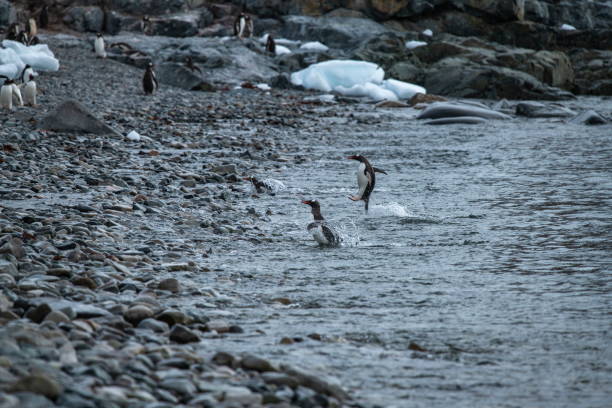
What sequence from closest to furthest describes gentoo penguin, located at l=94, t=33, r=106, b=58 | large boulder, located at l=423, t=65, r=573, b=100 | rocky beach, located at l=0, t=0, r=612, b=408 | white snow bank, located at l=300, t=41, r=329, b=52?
rocky beach, located at l=0, t=0, r=612, b=408
large boulder, located at l=423, t=65, r=573, b=100
gentoo penguin, located at l=94, t=33, r=106, b=58
white snow bank, located at l=300, t=41, r=329, b=52

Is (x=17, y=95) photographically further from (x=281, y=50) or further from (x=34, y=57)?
(x=281, y=50)

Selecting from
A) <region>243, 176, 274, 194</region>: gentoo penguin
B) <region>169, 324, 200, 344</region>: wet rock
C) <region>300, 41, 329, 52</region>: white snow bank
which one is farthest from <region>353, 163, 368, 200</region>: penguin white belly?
<region>300, 41, 329, 52</region>: white snow bank

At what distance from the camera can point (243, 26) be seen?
105 feet

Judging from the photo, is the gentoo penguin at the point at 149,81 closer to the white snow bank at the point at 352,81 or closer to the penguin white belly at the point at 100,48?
the white snow bank at the point at 352,81

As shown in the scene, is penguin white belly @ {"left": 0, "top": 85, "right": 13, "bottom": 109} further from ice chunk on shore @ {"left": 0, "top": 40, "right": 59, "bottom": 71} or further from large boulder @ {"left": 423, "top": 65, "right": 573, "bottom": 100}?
large boulder @ {"left": 423, "top": 65, "right": 573, "bottom": 100}

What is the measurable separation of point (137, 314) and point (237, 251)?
210 cm

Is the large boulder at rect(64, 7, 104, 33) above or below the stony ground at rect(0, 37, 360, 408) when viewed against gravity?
above

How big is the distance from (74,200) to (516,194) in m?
4.72

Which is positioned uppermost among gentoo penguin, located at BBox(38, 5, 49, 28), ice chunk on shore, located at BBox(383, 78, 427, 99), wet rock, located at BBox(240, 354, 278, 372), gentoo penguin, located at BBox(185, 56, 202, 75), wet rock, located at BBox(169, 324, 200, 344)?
gentoo penguin, located at BBox(38, 5, 49, 28)

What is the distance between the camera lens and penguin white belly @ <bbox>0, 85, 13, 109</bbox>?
13031 millimetres

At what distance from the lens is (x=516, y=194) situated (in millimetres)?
8766

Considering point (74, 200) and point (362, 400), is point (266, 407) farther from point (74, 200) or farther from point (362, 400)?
point (74, 200)

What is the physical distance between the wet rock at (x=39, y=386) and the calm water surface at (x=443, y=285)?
1.17 meters

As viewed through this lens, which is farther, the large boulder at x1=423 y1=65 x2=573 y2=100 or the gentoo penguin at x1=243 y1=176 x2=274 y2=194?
the large boulder at x1=423 y1=65 x2=573 y2=100
